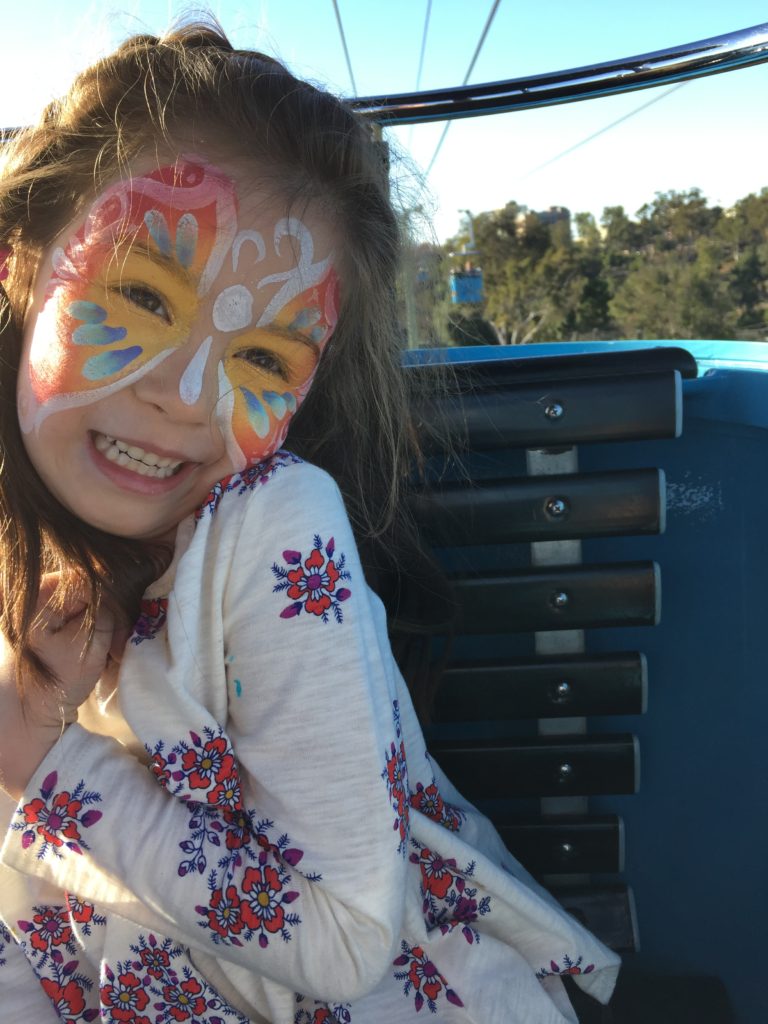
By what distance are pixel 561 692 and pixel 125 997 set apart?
0.66 meters

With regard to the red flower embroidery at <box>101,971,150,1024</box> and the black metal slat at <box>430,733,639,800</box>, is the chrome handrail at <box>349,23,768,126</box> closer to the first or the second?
the black metal slat at <box>430,733,639,800</box>

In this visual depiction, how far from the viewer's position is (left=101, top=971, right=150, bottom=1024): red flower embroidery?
101 centimetres

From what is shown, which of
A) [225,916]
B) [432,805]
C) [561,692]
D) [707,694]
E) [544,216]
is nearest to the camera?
[225,916]

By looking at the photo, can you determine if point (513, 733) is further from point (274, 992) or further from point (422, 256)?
point (422, 256)

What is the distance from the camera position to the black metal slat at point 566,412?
125 centimetres

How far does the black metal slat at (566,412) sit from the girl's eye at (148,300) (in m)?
0.41

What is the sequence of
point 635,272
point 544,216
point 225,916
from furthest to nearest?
point 544,216 < point 635,272 < point 225,916

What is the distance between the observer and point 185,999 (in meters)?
1.02

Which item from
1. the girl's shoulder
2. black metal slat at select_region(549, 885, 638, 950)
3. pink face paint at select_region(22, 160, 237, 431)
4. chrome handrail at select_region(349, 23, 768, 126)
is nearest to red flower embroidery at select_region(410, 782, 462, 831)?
black metal slat at select_region(549, 885, 638, 950)

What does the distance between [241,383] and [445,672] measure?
Answer: 52 centimetres

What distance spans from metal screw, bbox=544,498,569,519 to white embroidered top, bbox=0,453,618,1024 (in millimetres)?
311

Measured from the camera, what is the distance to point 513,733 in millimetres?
1511

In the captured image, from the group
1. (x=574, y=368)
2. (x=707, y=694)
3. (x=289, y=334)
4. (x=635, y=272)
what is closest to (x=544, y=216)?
(x=635, y=272)

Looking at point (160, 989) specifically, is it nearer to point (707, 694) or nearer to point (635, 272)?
point (707, 694)
